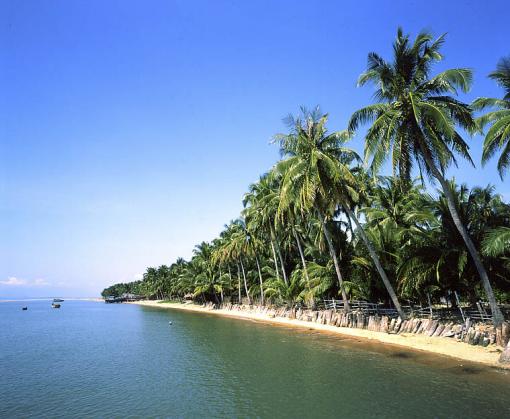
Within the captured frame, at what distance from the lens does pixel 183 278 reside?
262 ft

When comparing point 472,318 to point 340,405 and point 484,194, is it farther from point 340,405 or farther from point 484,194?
point 340,405

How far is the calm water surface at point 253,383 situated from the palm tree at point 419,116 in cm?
737

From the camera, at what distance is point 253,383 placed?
52.0 ft

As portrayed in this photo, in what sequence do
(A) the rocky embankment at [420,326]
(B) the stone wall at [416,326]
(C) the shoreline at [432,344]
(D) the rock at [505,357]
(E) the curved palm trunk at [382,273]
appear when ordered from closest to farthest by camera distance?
1. (D) the rock at [505,357]
2. (C) the shoreline at [432,344]
3. (A) the rocky embankment at [420,326]
4. (B) the stone wall at [416,326]
5. (E) the curved palm trunk at [382,273]

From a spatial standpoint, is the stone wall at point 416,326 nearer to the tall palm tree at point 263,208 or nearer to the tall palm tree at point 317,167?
the tall palm tree at point 317,167

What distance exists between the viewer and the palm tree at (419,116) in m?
19.4

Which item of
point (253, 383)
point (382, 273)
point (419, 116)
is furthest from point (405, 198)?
point (253, 383)

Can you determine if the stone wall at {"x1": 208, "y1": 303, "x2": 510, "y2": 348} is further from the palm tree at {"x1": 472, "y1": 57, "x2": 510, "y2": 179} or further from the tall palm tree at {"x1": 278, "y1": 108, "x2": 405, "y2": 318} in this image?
the palm tree at {"x1": 472, "y1": 57, "x2": 510, "y2": 179}

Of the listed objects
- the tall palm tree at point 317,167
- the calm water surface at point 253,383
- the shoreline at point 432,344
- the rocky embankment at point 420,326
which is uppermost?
the tall palm tree at point 317,167

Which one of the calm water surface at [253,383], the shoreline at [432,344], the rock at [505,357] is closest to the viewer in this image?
the calm water surface at [253,383]

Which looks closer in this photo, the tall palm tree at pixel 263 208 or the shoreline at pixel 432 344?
the shoreline at pixel 432 344

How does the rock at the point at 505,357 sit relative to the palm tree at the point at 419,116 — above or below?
below

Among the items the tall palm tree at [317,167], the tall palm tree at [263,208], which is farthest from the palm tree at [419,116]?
the tall palm tree at [263,208]

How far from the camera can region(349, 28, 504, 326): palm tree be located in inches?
765
